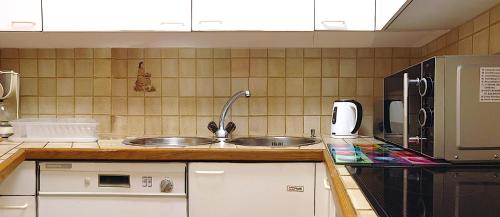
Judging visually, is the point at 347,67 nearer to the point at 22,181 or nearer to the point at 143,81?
the point at 143,81

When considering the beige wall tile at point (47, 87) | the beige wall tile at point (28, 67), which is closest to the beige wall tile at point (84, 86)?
the beige wall tile at point (47, 87)

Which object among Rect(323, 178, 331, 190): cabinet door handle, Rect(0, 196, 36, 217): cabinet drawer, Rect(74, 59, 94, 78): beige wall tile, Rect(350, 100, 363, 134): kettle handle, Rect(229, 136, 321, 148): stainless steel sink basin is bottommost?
Rect(0, 196, 36, 217): cabinet drawer

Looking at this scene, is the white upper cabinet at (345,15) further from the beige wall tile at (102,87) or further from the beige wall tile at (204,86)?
the beige wall tile at (102,87)

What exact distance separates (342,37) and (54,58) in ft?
4.91

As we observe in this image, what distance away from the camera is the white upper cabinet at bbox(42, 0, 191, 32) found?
Answer: 5.70ft

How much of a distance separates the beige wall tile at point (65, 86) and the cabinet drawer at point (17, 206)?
0.74 m

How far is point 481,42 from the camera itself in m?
1.39

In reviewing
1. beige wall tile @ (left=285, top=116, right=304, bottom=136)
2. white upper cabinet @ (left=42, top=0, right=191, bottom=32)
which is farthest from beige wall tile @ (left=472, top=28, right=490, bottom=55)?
white upper cabinet @ (left=42, top=0, right=191, bottom=32)

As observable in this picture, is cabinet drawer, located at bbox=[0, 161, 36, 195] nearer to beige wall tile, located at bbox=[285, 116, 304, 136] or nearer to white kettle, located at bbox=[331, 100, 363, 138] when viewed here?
beige wall tile, located at bbox=[285, 116, 304, 136]

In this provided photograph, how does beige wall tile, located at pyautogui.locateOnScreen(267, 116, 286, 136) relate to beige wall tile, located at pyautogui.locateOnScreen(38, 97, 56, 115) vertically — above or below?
below

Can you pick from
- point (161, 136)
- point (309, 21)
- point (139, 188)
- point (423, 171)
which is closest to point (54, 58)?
point (161, 136)

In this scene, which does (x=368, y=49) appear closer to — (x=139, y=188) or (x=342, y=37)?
(x=342, y=37)

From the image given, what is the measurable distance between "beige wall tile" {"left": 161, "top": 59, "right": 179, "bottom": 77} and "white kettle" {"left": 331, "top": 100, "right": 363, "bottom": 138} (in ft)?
2.79

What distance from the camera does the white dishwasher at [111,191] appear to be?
1543 millimetres
